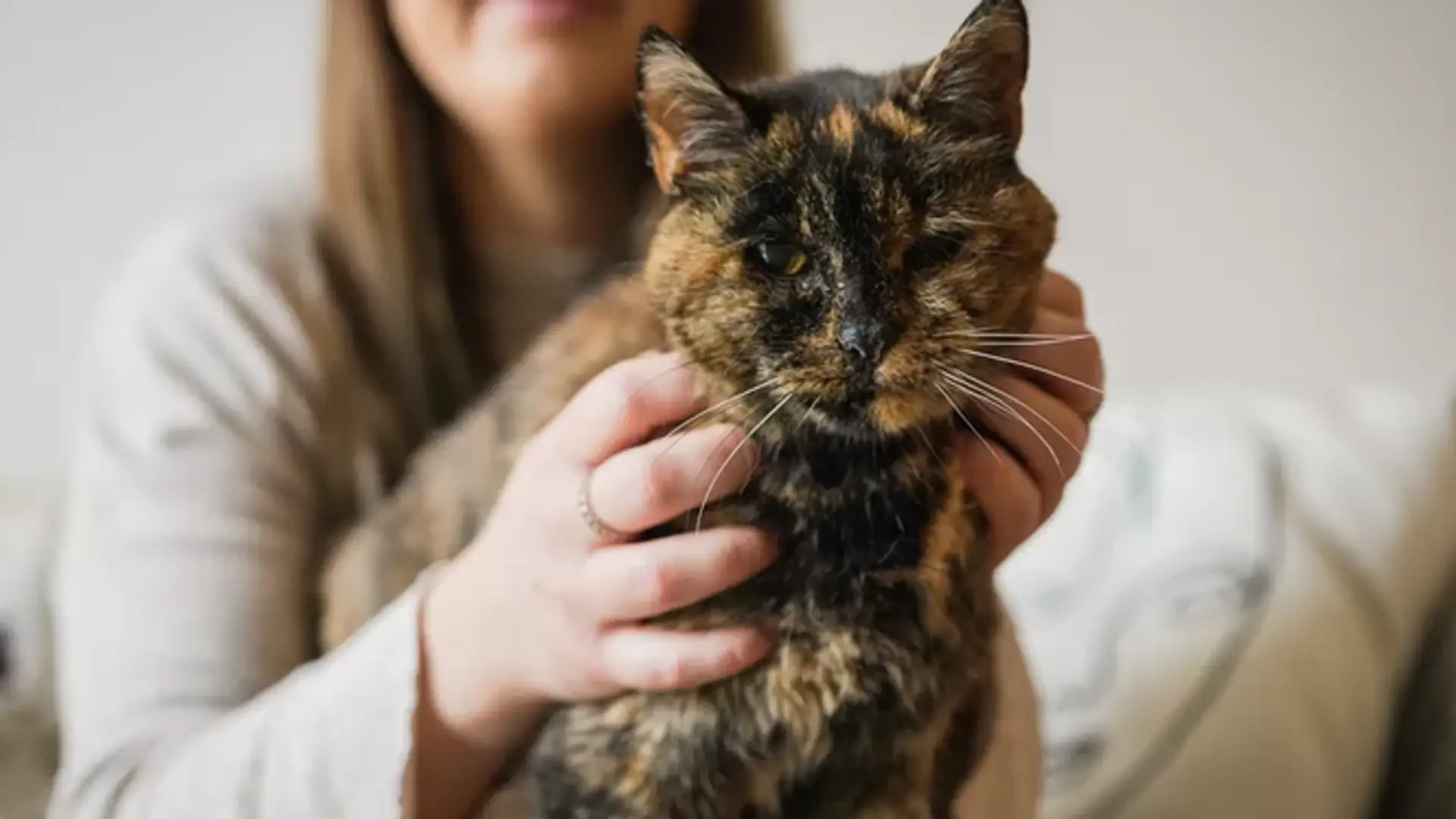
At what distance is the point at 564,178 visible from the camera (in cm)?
101

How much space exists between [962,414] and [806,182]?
5.7 inches

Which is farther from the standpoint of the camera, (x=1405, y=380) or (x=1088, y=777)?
(x=1405, y=380)

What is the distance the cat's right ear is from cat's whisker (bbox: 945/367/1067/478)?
150 millimetres

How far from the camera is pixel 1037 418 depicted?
0.59 m

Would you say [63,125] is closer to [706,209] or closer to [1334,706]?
[706,209]

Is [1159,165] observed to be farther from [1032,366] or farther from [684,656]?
[684,656]

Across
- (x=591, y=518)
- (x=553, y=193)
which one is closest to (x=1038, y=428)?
(x=591, y=518)

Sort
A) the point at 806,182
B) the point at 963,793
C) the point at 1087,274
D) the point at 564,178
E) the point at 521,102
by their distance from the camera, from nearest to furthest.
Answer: the point at 806,182
the point at 963,793
the point at 521,102
the point at 564,178
the point at 1087,274

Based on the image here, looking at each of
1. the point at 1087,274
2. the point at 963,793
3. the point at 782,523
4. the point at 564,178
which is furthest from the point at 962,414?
the point at 1087,274

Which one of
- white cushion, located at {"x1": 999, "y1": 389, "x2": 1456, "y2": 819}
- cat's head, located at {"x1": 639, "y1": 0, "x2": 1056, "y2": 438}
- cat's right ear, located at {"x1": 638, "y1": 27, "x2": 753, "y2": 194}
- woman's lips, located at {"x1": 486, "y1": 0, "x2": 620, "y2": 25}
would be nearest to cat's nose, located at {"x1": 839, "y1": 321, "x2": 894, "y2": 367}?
cat's head, located at {"x1": 639, "y1": 0, "x2": 1056, "y2": 438}

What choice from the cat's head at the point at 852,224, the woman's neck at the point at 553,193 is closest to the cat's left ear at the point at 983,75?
the cat's head at the point at 852,224

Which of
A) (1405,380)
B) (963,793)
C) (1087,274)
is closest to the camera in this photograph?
(963,793)

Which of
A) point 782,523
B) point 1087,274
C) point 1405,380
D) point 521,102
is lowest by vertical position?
point 1405,380

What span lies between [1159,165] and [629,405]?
980 mm
